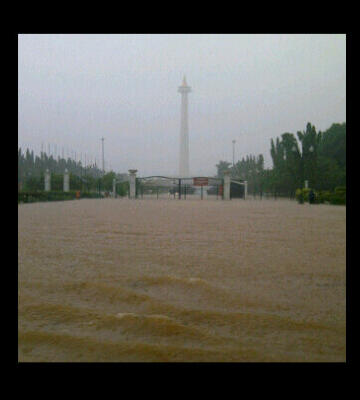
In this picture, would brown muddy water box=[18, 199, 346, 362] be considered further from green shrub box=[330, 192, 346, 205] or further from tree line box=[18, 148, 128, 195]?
green shrub box=[330, 192, 346, 205]

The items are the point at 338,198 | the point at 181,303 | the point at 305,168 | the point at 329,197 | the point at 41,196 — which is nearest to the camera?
the point at 181,303

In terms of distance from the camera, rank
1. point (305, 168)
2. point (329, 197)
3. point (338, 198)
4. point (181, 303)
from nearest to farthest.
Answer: point (181, 303), point (338, 198), point (329, 197), point (305, 168)

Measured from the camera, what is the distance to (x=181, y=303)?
9.33ft

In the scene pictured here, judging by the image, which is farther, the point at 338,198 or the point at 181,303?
the point at 338,198

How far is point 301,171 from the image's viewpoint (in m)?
31.0

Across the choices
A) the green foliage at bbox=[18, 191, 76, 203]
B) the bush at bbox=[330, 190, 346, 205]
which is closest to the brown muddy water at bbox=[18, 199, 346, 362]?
the green foliage at bbox=[18, 191, 76, 203]

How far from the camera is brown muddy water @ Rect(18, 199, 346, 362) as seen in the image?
6.77 ft

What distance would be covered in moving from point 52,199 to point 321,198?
19800mm

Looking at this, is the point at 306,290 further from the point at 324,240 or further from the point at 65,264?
the point at 324,240

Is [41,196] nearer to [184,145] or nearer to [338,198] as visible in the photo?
[338,198]

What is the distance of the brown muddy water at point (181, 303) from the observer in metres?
2.06

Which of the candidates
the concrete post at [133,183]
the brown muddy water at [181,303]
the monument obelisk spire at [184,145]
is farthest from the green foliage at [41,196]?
the monument obelisk spire at [184,145]

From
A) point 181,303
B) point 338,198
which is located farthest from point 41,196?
point 181,303

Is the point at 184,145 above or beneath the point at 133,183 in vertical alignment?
above
